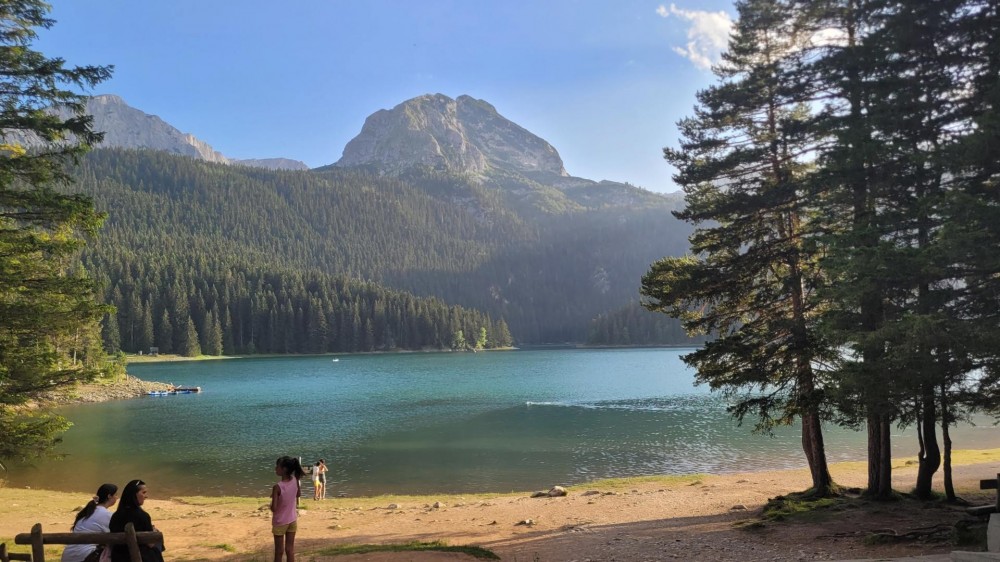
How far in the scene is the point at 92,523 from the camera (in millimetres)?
8047

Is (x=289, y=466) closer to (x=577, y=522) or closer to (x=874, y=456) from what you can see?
(x=577, y=522)

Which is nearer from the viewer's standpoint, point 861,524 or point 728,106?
point 861,524

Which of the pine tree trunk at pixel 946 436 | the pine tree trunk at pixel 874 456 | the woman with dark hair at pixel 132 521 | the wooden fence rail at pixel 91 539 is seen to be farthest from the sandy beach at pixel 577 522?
the wooden fence rail at pixel 91 539

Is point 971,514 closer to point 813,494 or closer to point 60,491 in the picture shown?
point 813,494

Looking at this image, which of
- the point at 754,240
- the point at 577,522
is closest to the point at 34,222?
the point at 577,522

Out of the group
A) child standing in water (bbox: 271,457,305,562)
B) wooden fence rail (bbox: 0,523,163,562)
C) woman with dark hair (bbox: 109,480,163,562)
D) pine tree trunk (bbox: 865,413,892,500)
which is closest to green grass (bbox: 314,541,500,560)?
child standing in water (bbox: 271,457,305,562)

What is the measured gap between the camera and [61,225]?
12.7 metres

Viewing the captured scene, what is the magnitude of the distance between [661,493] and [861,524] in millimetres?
9723

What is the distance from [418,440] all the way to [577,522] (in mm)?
23766

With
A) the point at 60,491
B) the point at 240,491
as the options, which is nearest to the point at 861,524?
the point at 240,491

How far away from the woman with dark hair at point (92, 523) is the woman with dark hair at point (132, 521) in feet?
1.38

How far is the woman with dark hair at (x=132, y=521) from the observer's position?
7469mm

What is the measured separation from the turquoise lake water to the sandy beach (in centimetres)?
384

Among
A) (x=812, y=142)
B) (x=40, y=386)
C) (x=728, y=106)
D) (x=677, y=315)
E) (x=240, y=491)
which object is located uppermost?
(x=728, y=106)
